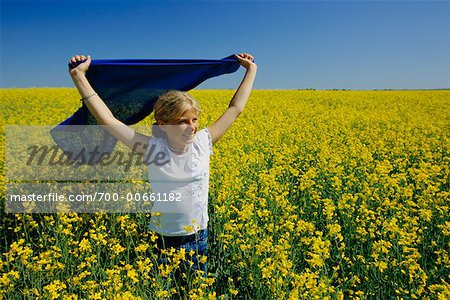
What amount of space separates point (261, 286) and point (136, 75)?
7.20ft

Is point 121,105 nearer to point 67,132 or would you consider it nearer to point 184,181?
point 67,132

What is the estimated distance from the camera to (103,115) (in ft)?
8.73

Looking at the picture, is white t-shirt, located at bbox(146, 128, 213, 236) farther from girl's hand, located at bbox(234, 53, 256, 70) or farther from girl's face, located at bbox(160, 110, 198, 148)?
girl's hand, located at bbox(234, 53, 256, 70)

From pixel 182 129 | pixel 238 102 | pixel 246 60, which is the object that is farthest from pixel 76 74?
pixel 246 60

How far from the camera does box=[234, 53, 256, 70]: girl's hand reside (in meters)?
3.30

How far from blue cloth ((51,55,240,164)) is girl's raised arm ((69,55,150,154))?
26.4 inches

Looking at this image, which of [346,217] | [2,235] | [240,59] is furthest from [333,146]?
[2,235]

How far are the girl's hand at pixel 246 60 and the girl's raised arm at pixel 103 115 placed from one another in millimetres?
1176

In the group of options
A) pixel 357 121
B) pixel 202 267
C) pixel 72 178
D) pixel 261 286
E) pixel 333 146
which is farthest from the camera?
pixel 357 121

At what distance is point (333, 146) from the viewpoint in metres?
7.90

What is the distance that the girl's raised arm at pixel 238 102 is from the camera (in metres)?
3.02

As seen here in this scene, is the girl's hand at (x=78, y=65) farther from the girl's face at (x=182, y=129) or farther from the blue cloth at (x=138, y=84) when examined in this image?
the girl's face at (x=182, y=129)

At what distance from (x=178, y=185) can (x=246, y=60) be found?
1327 mm
